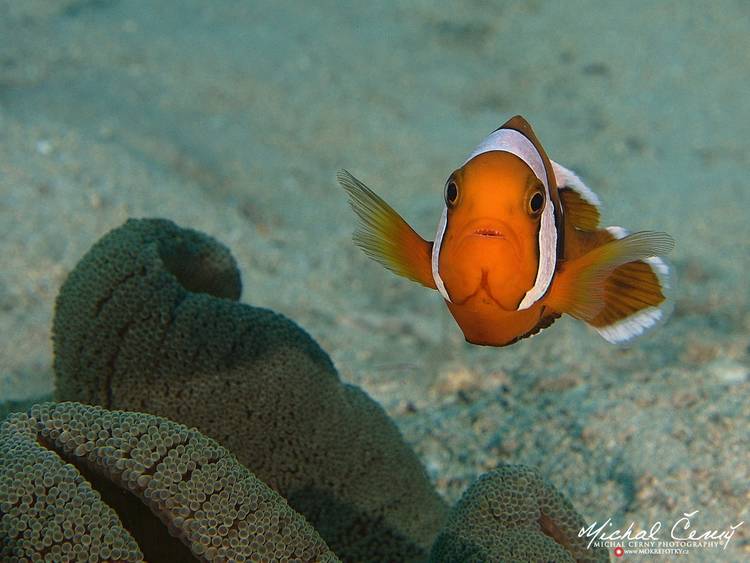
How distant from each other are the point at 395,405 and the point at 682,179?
12.6 ft

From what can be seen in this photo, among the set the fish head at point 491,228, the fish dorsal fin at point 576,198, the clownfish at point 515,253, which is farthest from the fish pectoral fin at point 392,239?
the fish dorsal fin at point 576,198

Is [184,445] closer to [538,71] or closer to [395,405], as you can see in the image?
[395,405]

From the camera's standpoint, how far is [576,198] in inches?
66.8

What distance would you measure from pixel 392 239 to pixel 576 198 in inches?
20.3

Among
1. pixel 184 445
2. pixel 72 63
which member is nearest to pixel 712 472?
pixel 184 445

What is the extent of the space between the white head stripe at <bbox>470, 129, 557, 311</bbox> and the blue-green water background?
17.4 inches

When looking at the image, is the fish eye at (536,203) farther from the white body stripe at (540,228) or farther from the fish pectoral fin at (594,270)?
the fish pectoral fin at (594,270)

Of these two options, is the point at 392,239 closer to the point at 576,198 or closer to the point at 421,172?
the point at 576,198

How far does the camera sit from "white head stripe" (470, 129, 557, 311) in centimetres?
132

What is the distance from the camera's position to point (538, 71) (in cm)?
741
